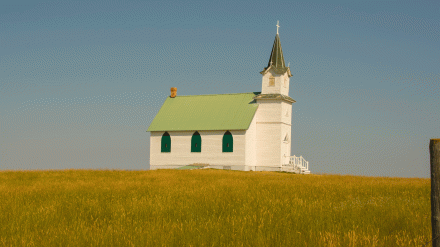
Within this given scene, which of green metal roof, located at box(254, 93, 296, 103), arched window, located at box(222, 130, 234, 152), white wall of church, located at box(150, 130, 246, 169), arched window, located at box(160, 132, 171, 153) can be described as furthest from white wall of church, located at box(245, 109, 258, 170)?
arched window, located at box(160, 132, 171, 153)

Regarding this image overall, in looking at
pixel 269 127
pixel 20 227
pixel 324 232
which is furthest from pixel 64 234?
pixel 269 127

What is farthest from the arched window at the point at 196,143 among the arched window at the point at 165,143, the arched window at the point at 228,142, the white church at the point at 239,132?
the arched window at the point at 165,143

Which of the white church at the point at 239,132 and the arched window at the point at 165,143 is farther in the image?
the arched window at the point at 165,143

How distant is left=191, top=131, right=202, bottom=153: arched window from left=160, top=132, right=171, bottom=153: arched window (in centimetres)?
290

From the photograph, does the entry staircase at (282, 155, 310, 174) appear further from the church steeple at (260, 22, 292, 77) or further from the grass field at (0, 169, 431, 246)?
the grass field at (0, 169, 431, 246)

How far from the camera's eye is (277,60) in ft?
146

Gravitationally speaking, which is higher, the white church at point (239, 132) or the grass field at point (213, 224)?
the white church at point (239, 132)

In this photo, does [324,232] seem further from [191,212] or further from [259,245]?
[191,212]

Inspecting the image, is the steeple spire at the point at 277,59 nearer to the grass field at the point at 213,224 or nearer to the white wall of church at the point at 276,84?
the white wall of church at the point at 276,84

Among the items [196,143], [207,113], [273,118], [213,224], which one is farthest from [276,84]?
[213,224]

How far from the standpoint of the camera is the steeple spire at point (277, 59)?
43750 millimetres

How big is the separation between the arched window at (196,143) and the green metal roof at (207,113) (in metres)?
0.81

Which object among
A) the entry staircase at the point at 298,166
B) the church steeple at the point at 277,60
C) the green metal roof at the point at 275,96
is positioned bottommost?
the entry staircase at the point at 298,166

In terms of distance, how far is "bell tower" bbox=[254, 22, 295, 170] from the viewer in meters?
42.3
